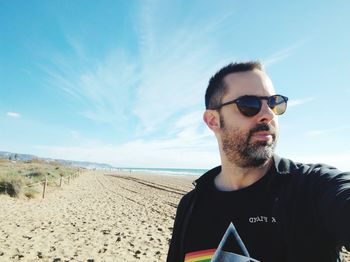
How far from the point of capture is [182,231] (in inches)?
71.4

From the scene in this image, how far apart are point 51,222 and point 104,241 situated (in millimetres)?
3292

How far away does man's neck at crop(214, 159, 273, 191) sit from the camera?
175cm

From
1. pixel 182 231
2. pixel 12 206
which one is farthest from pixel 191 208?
pixel 12 206

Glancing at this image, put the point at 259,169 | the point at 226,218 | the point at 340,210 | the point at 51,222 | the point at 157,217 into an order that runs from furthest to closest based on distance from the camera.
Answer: the point at 157,217 → the point at 51,222 → the point at 259,169 → the point at 226,218 → the point at 340,210

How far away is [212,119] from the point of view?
7.00 ft

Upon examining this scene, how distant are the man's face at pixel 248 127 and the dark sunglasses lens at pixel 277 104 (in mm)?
42

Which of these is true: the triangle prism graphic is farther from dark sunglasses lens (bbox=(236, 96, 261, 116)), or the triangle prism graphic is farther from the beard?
dark sunglasses lens (bbox=(236, 96, 261, 116))

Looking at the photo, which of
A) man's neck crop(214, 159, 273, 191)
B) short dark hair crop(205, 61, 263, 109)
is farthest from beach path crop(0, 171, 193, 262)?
short dark hair crop(205, 61, 263, 109)

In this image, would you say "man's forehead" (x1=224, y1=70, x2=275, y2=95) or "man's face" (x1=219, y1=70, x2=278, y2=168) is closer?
"man's face" (x1=219, y1=70, x2=278, y2=168)

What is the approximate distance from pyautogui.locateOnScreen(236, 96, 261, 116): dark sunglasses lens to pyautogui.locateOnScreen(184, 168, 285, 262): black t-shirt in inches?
15.2

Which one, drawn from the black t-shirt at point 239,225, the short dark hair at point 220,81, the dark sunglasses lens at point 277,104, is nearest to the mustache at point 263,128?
the dark sunglasses lens at point 277,104

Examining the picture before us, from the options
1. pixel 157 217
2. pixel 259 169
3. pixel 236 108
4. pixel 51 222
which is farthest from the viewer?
pixel 157 217

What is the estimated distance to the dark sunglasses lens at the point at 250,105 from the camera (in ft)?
5.90

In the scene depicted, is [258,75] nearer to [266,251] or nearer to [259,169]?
[259,169]
